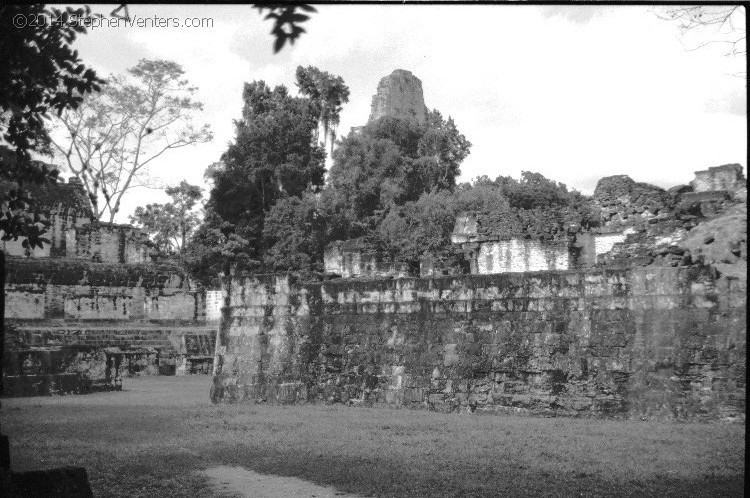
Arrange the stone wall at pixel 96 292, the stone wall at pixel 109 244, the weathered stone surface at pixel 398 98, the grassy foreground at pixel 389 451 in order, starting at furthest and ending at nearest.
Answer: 1. the weathered stone surface at pixel 398 98
2. the stone wall at pixel 109 244
3. the stone wall at pixel 96 292
4. the grassy foreground at pixel 389 451

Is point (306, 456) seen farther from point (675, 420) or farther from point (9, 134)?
point (675, 420)

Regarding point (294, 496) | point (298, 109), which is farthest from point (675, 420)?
point (298, 109)

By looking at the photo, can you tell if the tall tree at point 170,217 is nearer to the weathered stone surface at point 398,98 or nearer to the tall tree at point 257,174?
the tall tree at point 257,174

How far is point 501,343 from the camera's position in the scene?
393 inches

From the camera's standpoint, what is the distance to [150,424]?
9.02 metres

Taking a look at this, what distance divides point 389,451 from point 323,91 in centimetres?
3122

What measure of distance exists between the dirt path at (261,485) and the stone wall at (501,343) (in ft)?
14.5

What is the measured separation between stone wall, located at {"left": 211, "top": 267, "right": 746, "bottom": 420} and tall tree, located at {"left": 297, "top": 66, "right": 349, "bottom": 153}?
1002 inches

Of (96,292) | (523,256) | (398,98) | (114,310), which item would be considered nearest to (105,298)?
(96,292)

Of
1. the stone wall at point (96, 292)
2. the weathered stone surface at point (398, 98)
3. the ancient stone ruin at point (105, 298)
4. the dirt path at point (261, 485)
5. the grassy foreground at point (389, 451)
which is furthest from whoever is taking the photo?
the weathered stone surface at point (398, 98)

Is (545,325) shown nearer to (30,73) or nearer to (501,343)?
(501,343)

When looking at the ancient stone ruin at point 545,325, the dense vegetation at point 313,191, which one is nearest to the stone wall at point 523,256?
the ancient stone ruin at point 545,325

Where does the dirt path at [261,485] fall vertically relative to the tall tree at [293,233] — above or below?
below

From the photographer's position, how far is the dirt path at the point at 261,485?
5.56m
